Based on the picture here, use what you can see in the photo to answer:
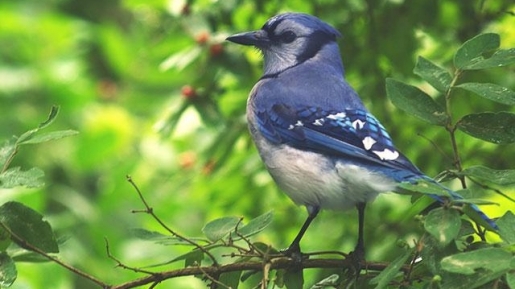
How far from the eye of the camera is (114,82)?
660 cm

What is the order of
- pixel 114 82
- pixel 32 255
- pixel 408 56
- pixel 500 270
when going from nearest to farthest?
pixel 500 270 → pixel 32 255 → pixel 408 56 → pixel 114 82

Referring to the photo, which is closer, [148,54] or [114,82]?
[148,54]

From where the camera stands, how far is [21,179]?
199cm

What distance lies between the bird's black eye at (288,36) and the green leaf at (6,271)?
1.07 m

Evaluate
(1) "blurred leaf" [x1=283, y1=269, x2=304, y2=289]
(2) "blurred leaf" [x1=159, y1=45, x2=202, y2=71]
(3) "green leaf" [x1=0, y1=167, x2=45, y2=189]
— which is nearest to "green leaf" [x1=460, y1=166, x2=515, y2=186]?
(1) "blurred leaf" [x1=283, y1=269, x2=304, y2=289]

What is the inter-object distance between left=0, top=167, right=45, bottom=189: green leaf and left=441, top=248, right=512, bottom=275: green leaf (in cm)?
74

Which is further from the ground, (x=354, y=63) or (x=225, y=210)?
(x=354, y=63)

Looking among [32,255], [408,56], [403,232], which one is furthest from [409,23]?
[32,255]

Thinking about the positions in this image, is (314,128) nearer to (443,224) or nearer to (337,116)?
(337,116)

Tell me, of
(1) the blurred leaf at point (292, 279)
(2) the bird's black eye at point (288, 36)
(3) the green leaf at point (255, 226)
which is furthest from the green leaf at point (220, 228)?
(2) the bird's black eye at point (288, 36)

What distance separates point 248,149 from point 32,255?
1.17 m

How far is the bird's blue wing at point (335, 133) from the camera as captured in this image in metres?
2.30

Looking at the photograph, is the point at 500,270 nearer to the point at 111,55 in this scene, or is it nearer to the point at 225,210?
the point at 225,210

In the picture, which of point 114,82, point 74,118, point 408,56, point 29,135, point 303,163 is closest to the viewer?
point 29,135
